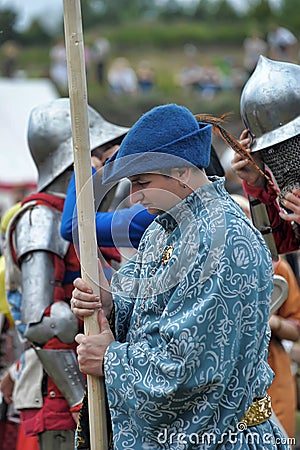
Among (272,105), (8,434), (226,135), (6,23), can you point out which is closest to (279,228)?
(272,105)

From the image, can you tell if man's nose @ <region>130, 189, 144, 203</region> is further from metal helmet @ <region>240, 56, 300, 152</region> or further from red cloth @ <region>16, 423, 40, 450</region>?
red cloth @ <region>16, 423, 40, 450</region>

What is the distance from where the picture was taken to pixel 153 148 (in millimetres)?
2592

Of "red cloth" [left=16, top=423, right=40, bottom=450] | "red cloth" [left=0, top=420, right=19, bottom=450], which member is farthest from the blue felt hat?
"red cloth" [left=0, top=420, right=19, bottom=450]

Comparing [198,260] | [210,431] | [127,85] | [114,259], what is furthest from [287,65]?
[127,85]

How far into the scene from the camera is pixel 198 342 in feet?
8.04

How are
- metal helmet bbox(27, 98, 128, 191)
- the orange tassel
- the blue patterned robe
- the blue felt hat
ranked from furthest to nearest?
metal helmet bbox(27, 98, 128, 191) < the orange tassel < the blue felt hat < the blue patterned robe

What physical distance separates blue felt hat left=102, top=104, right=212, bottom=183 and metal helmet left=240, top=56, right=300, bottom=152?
863mm

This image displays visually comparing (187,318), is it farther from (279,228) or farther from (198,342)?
(279,228)

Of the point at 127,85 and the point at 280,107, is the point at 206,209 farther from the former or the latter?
the point at 127,85

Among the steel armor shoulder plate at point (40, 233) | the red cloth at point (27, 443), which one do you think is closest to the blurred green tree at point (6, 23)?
the steel armor shoulder plate at point (40, 233)

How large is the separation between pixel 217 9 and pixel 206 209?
1524 inches

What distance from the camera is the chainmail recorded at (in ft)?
11.2

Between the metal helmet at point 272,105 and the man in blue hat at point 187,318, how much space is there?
2.80 ft

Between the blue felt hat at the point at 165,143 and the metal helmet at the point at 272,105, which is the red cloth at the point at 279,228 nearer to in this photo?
the metal helmet at the point at 272,105
